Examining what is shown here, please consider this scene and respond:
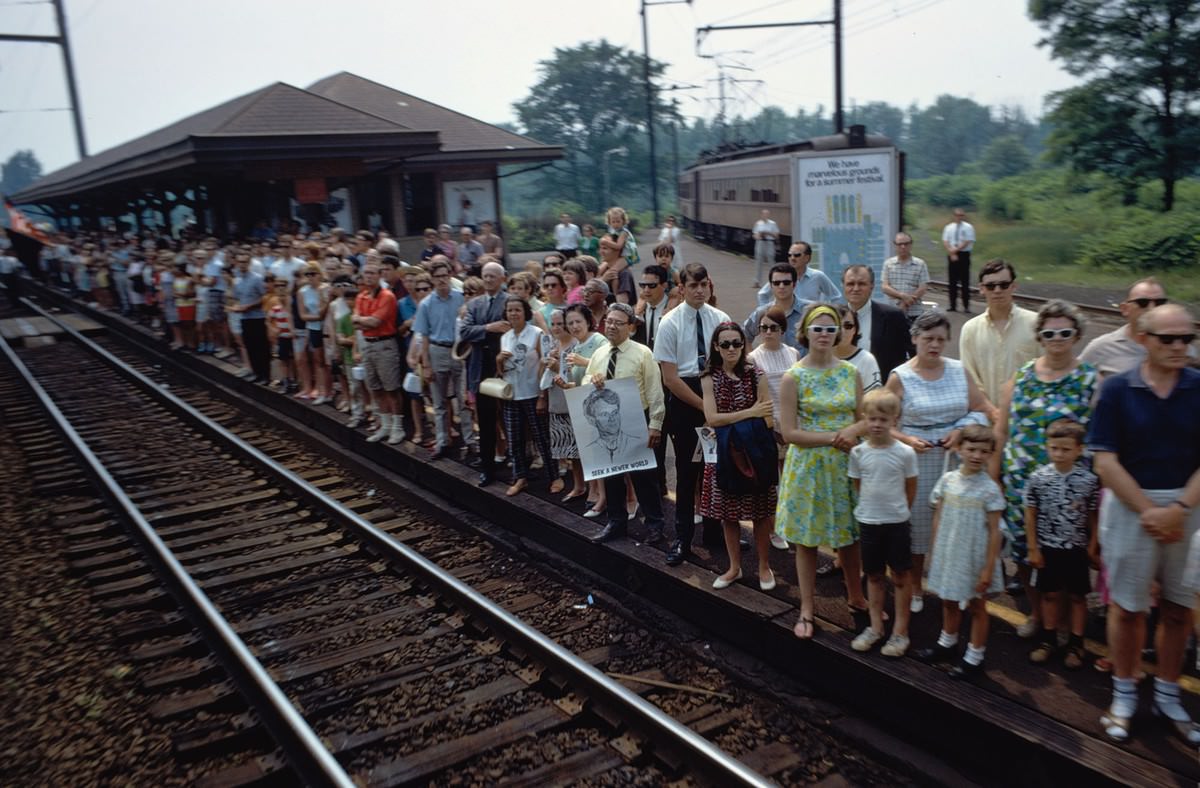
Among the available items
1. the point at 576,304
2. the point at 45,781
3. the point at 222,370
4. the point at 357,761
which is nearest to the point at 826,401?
the point at 576,304

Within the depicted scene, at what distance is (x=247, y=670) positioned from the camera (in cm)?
535

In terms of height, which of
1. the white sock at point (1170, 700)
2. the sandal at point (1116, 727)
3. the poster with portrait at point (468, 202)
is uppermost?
the poster with portrait at point (468, 202)

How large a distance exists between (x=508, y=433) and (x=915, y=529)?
4.02m

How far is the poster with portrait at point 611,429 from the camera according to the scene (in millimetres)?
6457

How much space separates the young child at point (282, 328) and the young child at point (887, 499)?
366 inches

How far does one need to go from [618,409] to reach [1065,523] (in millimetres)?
3014

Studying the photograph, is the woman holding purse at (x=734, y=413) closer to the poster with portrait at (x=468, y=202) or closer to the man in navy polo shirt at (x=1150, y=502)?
the man in navy polo shirt at (x=1150, y=502)

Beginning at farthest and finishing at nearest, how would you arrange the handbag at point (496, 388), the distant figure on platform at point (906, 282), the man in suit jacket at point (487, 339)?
the distant figure on platform at point (906, 282)
the man in suit jacket at point (487, 339)
the handbag at point (496, 388)

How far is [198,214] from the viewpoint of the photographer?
24.6 metres

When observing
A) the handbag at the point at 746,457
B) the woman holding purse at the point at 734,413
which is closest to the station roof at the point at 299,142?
the woman holding purse at the point at 734,413

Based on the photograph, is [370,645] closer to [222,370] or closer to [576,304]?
[576,304]

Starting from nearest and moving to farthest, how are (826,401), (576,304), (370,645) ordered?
(826,401) < (370,645) < (576,304)

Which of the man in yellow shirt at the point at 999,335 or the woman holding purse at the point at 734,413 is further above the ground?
the man in yellow shirt at the point at 999,335

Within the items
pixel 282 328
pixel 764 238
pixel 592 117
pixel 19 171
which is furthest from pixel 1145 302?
pixel 19 171
